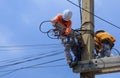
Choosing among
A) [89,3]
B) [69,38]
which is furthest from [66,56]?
[89,3]

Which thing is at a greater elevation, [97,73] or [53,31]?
[53,31]

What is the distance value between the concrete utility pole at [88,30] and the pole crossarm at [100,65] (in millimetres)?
134

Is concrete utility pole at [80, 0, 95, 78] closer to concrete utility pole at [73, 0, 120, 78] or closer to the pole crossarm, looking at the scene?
concrete utility pole at [73, 0, 120, 78]

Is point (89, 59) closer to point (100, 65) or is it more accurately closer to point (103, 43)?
point (100, 65)

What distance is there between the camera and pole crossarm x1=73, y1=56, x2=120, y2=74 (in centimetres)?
1127

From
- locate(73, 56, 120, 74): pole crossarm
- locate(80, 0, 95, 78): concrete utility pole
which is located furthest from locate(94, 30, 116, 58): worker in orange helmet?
locate(73, 56, 120, 74): pole crossarm

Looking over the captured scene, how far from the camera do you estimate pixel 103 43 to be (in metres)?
12.3

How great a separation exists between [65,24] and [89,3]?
774mm

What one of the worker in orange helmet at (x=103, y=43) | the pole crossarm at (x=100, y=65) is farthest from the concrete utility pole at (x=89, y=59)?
the worker in orange helmet at (x=103, y=43)

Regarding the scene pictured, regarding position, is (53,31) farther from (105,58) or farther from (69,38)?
(105,58)

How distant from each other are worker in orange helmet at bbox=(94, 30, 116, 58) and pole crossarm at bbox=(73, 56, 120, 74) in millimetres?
726

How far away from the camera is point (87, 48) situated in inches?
465

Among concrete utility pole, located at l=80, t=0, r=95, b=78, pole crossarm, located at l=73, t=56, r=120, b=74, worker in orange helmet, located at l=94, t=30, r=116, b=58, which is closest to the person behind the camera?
pole crossarm, located at l=73, t=56, r=120, b=74

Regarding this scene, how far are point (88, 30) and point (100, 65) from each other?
894mm
